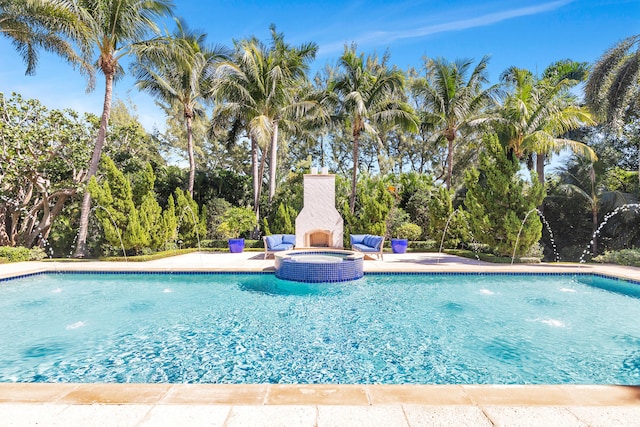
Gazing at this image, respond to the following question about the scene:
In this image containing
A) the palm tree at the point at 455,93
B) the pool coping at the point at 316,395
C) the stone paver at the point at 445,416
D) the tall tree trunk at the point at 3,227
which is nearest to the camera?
the stone paver at the point at 445,416

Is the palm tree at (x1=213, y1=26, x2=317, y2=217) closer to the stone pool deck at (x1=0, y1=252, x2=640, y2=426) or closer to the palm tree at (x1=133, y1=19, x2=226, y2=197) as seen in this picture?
the palm tree at (x1=133, y1=19, x2=226, y2=197)

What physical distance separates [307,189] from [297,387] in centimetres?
1348

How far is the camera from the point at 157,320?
6.37m

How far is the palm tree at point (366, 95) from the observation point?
55.1 ft

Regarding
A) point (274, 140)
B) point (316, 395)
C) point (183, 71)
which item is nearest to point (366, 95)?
point (274, 140)

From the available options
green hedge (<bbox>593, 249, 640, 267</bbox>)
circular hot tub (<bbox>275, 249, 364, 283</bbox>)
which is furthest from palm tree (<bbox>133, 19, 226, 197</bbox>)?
green hedge (<bbox>593, 249, 640, 267</bbox>)

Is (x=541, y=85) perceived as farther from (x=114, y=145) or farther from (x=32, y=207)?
(x=32, y=207)

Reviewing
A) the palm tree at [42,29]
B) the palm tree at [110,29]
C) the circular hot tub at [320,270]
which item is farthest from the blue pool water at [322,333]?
the palm tree at [42,29]

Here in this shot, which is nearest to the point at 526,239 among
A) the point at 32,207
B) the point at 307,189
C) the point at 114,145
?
the point at 307,189

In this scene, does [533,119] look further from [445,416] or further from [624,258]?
[445,416]

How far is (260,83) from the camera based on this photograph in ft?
56.3

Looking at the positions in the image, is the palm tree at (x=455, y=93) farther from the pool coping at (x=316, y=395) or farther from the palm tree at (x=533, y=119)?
the pool coping at (x=316, y=395)

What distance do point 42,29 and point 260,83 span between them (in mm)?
8851

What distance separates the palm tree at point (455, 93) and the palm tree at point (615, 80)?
4.40 metres
